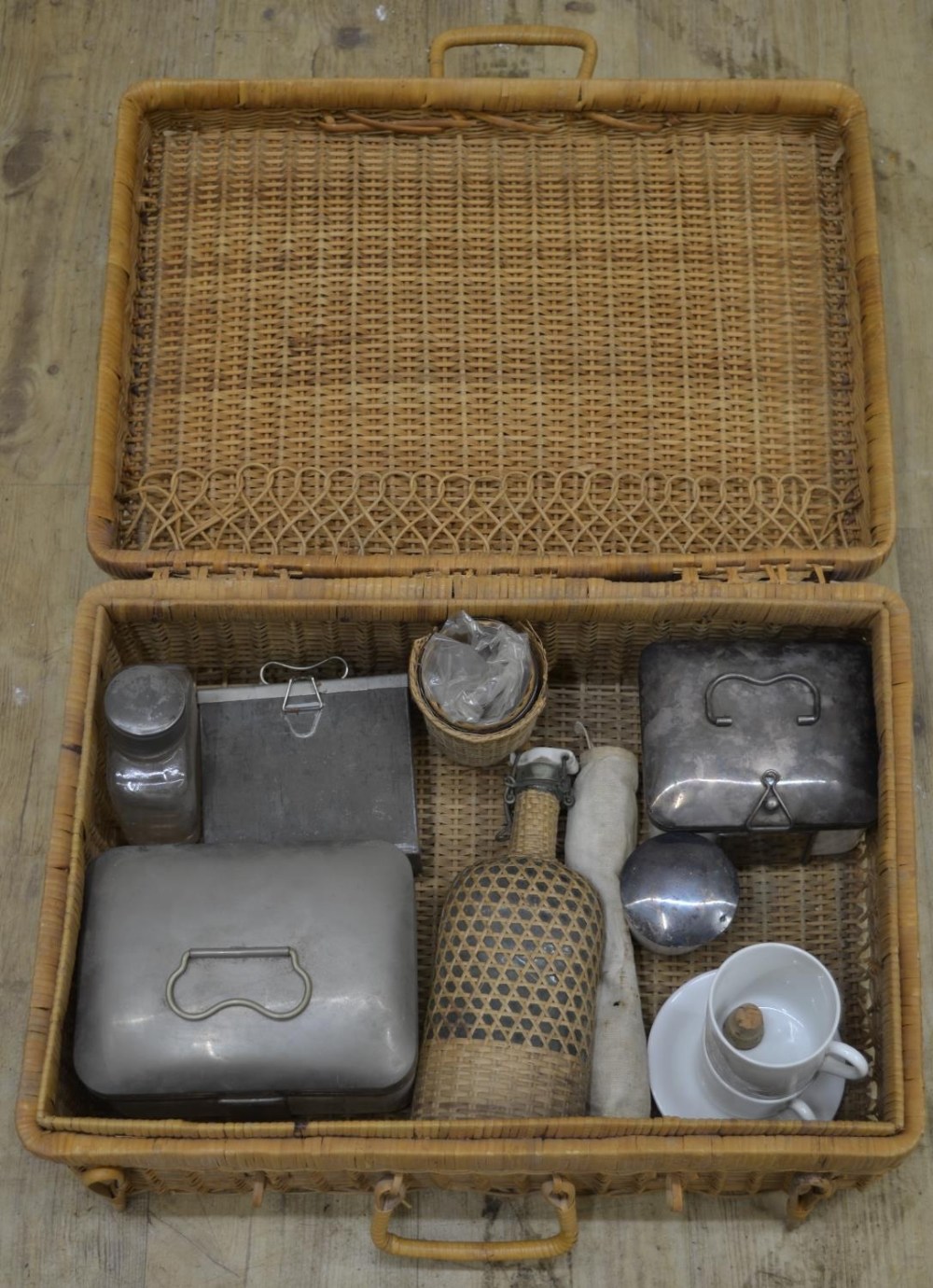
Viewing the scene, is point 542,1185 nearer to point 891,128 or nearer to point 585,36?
point 585,36

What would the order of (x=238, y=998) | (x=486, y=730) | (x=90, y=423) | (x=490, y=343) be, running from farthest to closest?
(x=90, y=423)
(x=490, y=343)
(x=486, y=730)
(x=238, y=998)

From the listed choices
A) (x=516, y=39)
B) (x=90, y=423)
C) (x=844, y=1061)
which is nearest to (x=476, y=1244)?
(x=844, y=1061)

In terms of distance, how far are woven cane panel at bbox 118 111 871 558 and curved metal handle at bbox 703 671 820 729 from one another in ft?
0.34

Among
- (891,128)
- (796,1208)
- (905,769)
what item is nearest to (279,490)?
(905,769)

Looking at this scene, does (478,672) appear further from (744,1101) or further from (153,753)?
(744,1101)

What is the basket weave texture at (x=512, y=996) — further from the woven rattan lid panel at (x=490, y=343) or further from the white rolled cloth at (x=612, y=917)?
the woven rattan lid panel at (x=490, y=343)

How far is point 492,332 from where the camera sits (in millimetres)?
1111

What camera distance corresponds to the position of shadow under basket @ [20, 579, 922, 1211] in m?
0.85

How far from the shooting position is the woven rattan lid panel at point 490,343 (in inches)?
42.3

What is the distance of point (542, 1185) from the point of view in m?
0.89

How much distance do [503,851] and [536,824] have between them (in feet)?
0.19

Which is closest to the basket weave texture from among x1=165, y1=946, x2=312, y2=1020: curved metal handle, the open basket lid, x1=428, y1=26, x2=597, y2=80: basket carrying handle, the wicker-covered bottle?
the wicker-covered bottle

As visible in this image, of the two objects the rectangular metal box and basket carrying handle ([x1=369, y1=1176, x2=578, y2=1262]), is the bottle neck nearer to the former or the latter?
the rectangular metal box

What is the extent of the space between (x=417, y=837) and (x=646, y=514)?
299 millimetres
